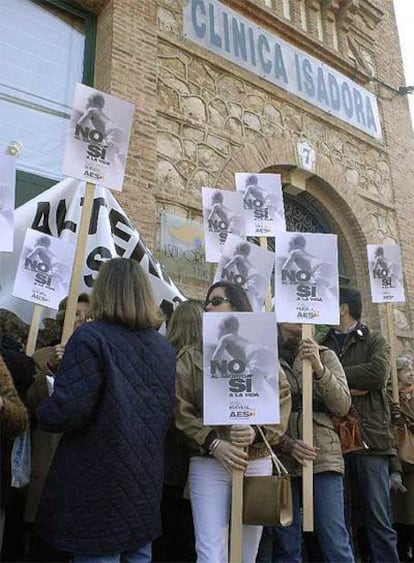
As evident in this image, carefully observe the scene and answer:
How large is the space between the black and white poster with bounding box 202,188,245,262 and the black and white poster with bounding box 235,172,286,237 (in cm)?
11

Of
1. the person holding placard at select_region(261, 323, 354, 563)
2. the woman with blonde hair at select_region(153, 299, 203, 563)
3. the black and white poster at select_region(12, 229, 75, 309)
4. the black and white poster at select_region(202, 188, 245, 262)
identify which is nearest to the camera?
the woman with blonde hair at select_region(153, 299, 203, 563)

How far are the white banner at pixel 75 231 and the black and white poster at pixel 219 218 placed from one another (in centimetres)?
49

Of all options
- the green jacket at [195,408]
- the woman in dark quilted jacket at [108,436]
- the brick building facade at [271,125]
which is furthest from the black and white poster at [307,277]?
the brick building facade at [271,125]

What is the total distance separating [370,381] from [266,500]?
1575 mm

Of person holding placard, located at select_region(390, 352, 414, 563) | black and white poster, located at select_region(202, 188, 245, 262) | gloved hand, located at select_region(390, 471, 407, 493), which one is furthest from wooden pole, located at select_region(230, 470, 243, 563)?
person holding placard, located at select_region(390, 352, 414, 563)

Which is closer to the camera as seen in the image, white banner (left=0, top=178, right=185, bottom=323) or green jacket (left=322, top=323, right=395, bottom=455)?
green jacket (left=322, top=323, right=395, bottom=455)

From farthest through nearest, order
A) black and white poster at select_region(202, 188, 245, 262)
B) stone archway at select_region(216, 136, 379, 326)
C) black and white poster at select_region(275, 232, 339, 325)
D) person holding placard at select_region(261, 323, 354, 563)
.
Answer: stone archway at select_region(216, 136, 379, 326)
black and white poster at select_region(202, 188, 245, 262)
black and white poster at select_region(275, 232, 339, 325)
person holding placard at select_region(261, 323, 354, 563)

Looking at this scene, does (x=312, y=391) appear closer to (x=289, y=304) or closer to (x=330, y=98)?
(x=289, y=304)

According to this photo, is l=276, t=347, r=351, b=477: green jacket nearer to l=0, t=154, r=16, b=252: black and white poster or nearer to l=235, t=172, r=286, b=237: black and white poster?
l=235, t=172, r=286, b=237: black and white poster

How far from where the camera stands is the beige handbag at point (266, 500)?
9.30ft

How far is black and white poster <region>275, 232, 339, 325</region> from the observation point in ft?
12.3

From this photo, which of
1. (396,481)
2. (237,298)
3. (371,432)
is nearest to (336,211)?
(396,481)

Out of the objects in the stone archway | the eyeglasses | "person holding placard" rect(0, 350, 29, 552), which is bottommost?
"person holding placard" rect(0, 350, 29, 552)

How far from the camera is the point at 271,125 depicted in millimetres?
8469
